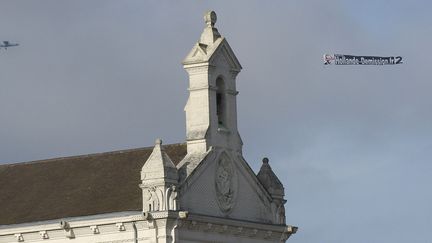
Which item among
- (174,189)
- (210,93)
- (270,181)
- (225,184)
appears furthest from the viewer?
(270,181)

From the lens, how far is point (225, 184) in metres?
107

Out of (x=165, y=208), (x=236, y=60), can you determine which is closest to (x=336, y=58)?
(x=236, y=60)

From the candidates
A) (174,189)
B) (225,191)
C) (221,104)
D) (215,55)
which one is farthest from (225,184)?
(215,55)

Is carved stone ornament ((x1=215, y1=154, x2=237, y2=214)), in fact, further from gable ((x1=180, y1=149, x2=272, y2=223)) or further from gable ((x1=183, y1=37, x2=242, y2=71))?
gable ((x1=183, y1=37, x2=242, y2=71))

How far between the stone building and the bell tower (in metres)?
0.05

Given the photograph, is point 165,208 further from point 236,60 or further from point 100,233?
point 236,60

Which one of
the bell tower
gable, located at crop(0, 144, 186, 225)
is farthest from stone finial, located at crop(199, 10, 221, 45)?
gable, located at crop(0, 144, 186, 225)

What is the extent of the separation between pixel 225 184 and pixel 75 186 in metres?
7.55

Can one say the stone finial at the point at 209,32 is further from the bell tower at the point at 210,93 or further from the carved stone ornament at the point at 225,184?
the carved stone ornament at the point at 225,184

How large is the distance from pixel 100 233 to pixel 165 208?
3.57 m

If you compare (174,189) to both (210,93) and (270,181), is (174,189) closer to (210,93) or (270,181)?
(210,93)

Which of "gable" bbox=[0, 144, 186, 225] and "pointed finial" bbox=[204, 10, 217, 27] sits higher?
"pointed finial" bbox=[204, 10, 217, 27]

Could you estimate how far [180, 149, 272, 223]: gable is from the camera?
10481 centimetres

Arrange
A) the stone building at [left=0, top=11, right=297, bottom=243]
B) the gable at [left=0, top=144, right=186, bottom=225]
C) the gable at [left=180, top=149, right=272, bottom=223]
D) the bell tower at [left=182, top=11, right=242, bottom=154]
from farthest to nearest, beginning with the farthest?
the bell tower at [left=182, top=11, right=242, bottom=154], the gable at [left=180, top=149, right=272, bottom=223], the gable at [left=0, top=144, right=186, bottom=225], the stone building at [left=0, top=11, right=297, bottom=243]
